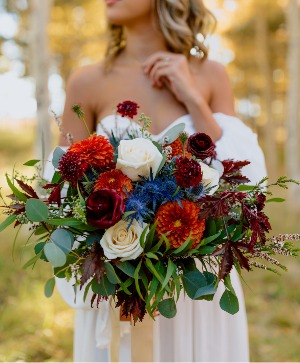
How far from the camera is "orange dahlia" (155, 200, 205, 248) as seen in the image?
1.53m

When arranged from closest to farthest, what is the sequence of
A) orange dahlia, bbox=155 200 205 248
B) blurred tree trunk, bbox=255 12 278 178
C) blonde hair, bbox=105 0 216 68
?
orange dahlia, bbox=155 200 205 248, blonde hair, bbox=105 0 216 68, blurred tree trunk, bbox=255 12 278 178

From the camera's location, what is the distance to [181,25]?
2.46m

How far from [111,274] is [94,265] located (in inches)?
2.7

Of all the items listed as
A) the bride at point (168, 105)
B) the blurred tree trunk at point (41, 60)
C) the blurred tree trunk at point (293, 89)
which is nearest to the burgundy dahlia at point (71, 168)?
the bride at point (168, 105)

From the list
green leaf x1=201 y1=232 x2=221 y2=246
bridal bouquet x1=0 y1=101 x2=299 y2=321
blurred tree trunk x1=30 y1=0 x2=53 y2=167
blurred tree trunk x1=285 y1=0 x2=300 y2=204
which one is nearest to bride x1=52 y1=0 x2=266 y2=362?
bridal bouquet x1=0 y1=101 x2=299 y2=321

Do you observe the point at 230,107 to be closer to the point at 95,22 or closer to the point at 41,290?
the point at 41,290

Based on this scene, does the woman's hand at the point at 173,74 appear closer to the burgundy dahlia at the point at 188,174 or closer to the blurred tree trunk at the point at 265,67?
the burgundy dahlia at the point at 188,174

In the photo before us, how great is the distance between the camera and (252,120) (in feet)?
81.1

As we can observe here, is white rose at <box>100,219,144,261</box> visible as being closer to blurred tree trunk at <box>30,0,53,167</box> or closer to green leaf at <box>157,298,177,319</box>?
green leaf at <box>157,298,177,319</box>

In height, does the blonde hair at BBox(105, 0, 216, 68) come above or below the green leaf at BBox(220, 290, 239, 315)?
above

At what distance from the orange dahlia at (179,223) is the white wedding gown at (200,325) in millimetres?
673

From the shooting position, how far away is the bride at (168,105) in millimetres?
2197

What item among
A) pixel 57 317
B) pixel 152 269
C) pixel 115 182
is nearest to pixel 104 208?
pixel 115 182

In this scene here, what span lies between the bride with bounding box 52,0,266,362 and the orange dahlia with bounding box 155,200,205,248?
0.64 meters
